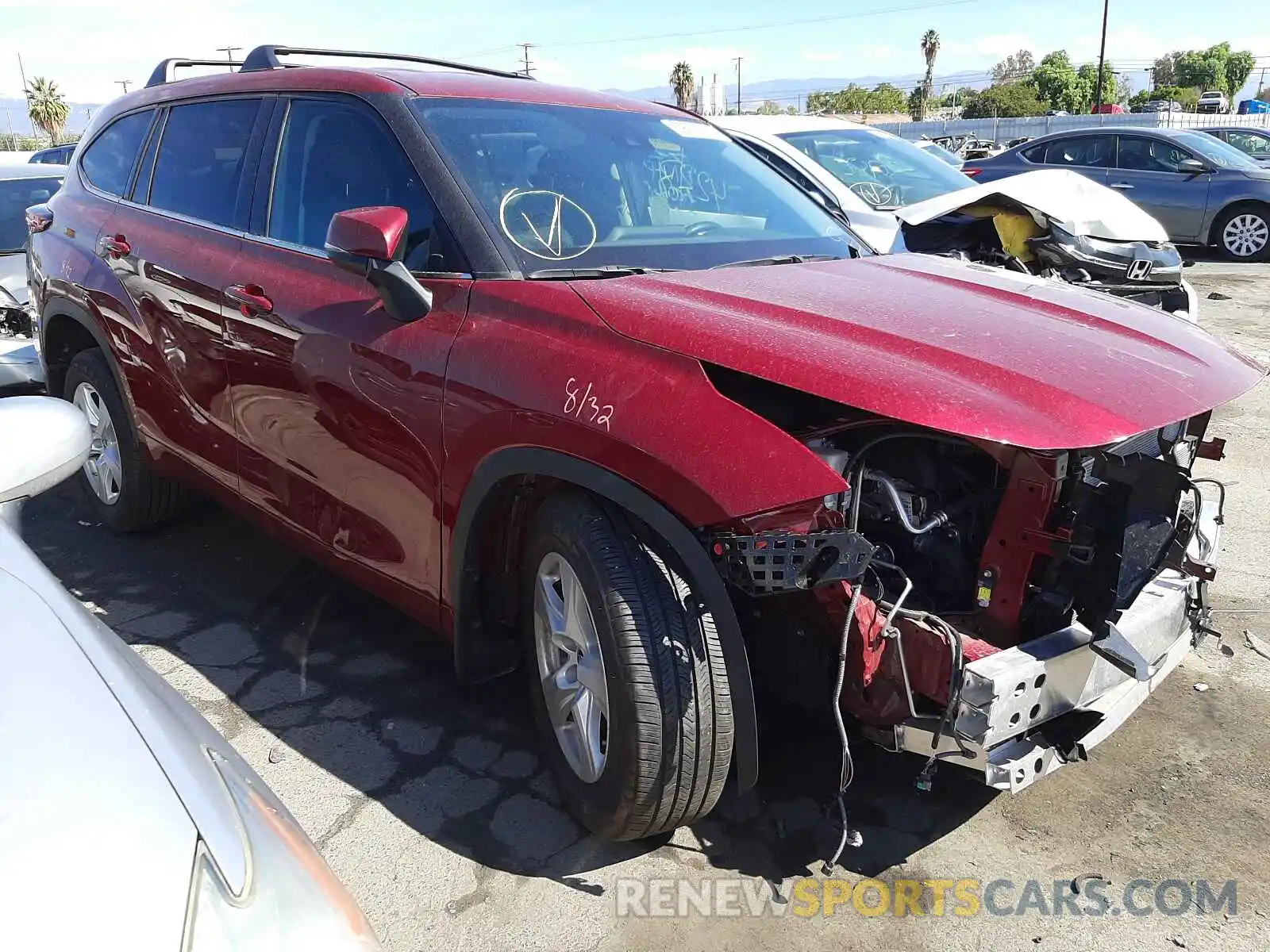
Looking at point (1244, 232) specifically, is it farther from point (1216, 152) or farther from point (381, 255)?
point (381, 255)

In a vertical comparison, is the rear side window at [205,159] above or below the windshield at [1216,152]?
below

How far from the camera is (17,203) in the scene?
7719 mm

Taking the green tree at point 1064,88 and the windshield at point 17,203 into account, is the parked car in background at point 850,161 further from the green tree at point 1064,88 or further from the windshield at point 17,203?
the green tree at point 1064,88

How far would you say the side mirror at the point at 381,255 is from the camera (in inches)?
101

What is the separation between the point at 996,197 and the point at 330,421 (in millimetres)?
4658

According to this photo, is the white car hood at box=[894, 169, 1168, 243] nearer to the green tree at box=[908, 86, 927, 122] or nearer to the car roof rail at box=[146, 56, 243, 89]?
the car roof rail at box=[146, 56, 243, 89]

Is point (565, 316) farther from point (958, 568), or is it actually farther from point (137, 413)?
point (137, 413)

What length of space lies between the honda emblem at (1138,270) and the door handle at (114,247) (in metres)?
5.54

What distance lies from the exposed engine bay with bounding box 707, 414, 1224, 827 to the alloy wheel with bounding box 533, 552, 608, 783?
38 cm

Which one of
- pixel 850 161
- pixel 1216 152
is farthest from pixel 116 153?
pixel 1216 152

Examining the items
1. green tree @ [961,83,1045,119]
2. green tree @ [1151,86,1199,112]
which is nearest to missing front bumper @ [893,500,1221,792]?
green tree @ [961,83,1045,119]

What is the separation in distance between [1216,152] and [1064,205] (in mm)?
8294

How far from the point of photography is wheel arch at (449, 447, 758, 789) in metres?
2.18

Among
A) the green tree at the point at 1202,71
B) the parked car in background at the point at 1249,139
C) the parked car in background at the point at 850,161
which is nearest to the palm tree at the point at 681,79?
the green tree at the point at 1202,71
